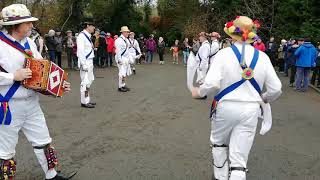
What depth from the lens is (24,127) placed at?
473 cm

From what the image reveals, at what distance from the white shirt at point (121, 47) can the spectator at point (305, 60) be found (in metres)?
→ 5.74

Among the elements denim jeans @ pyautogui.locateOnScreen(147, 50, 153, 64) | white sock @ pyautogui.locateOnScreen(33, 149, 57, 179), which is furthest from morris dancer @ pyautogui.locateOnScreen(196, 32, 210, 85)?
denim jeans @ pyautogui.locateOnScreen(147, 50, 153, 64)

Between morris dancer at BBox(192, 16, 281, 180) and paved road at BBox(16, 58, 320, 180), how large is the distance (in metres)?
1.35

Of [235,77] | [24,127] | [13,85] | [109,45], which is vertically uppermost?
[235,77]

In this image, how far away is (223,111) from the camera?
14.5 feet

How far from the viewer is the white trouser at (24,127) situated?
4.53 metres

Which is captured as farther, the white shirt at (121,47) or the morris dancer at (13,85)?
the white shirt at (121,47)

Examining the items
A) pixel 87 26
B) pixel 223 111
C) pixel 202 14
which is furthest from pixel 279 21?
pixel 223 111

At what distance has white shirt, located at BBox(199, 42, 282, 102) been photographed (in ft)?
14.0

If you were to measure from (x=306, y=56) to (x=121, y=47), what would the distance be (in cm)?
614

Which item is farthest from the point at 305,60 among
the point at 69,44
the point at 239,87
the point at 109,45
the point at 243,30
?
the point at 109,45

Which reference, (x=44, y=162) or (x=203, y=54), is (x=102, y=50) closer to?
(x=203, y=54)

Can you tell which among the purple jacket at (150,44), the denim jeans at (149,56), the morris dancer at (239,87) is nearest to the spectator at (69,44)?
the purple jacket at (150,44)

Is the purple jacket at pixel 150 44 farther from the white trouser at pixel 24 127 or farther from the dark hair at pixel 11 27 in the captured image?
the dark hair at pixel 11 27
